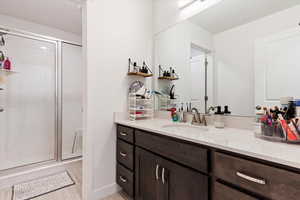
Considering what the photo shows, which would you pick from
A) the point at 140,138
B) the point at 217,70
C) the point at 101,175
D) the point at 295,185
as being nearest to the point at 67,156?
the point at 101,175

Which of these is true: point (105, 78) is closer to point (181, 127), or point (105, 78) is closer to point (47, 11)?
point (181, 127)

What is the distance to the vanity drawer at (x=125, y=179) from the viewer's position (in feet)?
Result: 4.58

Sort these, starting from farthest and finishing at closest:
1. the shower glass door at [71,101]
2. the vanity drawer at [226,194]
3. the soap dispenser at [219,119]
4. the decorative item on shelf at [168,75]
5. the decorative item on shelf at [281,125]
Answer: the shower glass door at [71,101], the decorative item on shelf at [168,75], the soap dispenser at [219,119], the decorative item on shelf at [281,125], the vanity drawer at [226,194]

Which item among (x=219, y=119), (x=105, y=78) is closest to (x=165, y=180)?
(x=219, y=119)

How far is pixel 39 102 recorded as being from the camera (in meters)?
2.29

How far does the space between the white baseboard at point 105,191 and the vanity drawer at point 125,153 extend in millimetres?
312

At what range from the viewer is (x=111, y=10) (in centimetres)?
164

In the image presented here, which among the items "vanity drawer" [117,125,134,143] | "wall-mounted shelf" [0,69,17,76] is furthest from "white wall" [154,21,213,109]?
"wall-mounted shelf" [0,69,17,76]

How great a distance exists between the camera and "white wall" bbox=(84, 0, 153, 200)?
4.83 feet

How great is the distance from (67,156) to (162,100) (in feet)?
6.11

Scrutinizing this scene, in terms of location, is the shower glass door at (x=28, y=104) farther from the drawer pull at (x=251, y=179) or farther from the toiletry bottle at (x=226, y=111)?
the drawer pull at (x=251, y=179)

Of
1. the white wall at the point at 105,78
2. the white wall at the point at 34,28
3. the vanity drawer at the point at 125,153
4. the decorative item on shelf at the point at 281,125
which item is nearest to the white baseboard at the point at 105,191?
the white wall at the point at 105,78

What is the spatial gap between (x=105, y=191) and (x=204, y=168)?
3.99 feet

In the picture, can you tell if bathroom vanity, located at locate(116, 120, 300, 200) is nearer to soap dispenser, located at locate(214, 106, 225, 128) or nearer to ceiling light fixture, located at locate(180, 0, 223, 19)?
soap dispenser, located at locate(214, 106, 225, 128)
